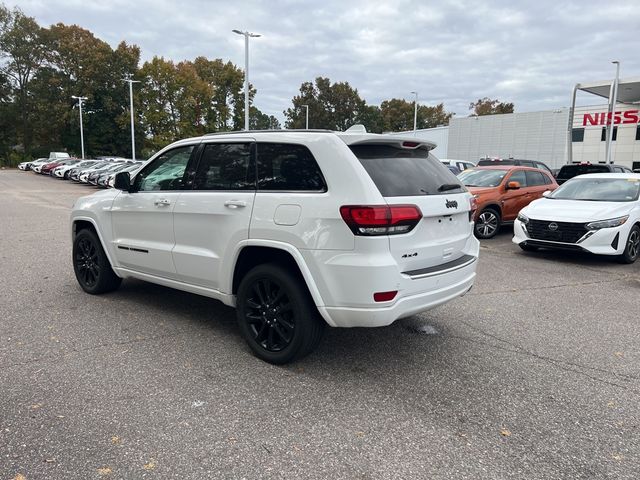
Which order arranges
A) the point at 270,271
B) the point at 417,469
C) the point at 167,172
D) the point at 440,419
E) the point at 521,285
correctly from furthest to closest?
1. the point at 521,285
2. the point at 167,172
3. the point at 270,271
4. the point at 440,419
5. the point at 417,469

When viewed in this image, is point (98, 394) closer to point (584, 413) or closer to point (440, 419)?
point (440, 419)

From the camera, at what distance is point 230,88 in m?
59.8

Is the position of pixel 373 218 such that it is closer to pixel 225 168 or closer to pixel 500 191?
pixel 225 168

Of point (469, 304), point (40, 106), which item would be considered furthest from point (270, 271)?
point (40, 106)

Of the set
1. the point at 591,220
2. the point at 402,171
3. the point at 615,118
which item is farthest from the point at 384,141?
the point at 615,118

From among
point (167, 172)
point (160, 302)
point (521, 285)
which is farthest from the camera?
point (521, 285)

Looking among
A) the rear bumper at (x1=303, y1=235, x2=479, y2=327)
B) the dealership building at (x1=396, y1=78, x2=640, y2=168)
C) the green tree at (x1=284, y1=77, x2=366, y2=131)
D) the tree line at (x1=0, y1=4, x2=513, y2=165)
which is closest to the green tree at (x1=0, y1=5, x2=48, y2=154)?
the tree line at (x1=0, y1=4, x2=513, y2=165)

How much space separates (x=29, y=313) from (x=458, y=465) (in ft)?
14.8

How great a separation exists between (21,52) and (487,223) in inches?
2834

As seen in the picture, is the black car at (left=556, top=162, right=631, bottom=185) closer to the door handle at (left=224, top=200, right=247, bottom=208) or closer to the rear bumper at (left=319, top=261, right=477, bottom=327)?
the rear bumper at (left=319, top=261, right=477, bottom=327)

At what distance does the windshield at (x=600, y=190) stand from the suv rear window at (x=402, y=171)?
20.0 feet

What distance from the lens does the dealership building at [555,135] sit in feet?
135

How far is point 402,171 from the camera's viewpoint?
12.2 ft

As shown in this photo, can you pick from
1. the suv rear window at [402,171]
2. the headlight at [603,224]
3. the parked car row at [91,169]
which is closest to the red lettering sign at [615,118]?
the parked car row at [91,169]
